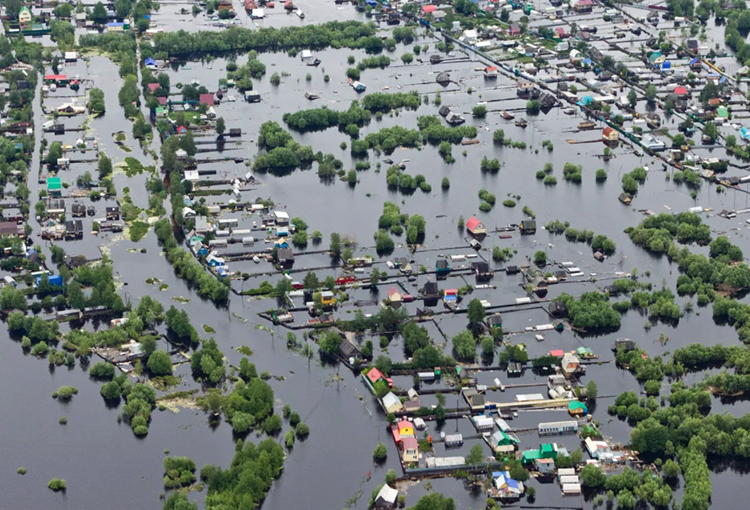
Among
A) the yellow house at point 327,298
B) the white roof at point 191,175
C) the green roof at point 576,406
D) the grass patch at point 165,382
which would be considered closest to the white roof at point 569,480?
the green roof at point 576,406

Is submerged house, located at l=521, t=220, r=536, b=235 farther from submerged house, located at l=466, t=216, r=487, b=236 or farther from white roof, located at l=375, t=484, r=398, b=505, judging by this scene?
white roof, located at l=375, t=484, r=398, b=505

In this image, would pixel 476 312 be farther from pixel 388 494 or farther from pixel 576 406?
pixel 388 494

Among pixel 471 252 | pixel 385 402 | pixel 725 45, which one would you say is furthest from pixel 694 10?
pixel 385 402

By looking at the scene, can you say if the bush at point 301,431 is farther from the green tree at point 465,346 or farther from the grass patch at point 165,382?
the green tree at point 465,346

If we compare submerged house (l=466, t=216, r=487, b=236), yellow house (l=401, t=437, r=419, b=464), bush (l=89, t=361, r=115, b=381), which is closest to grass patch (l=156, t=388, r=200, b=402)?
bush (l=89, t=361, r=115, b=381)

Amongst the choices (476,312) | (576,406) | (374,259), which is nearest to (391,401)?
(576,406)

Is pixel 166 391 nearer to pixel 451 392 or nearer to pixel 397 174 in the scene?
pixel 451 392
